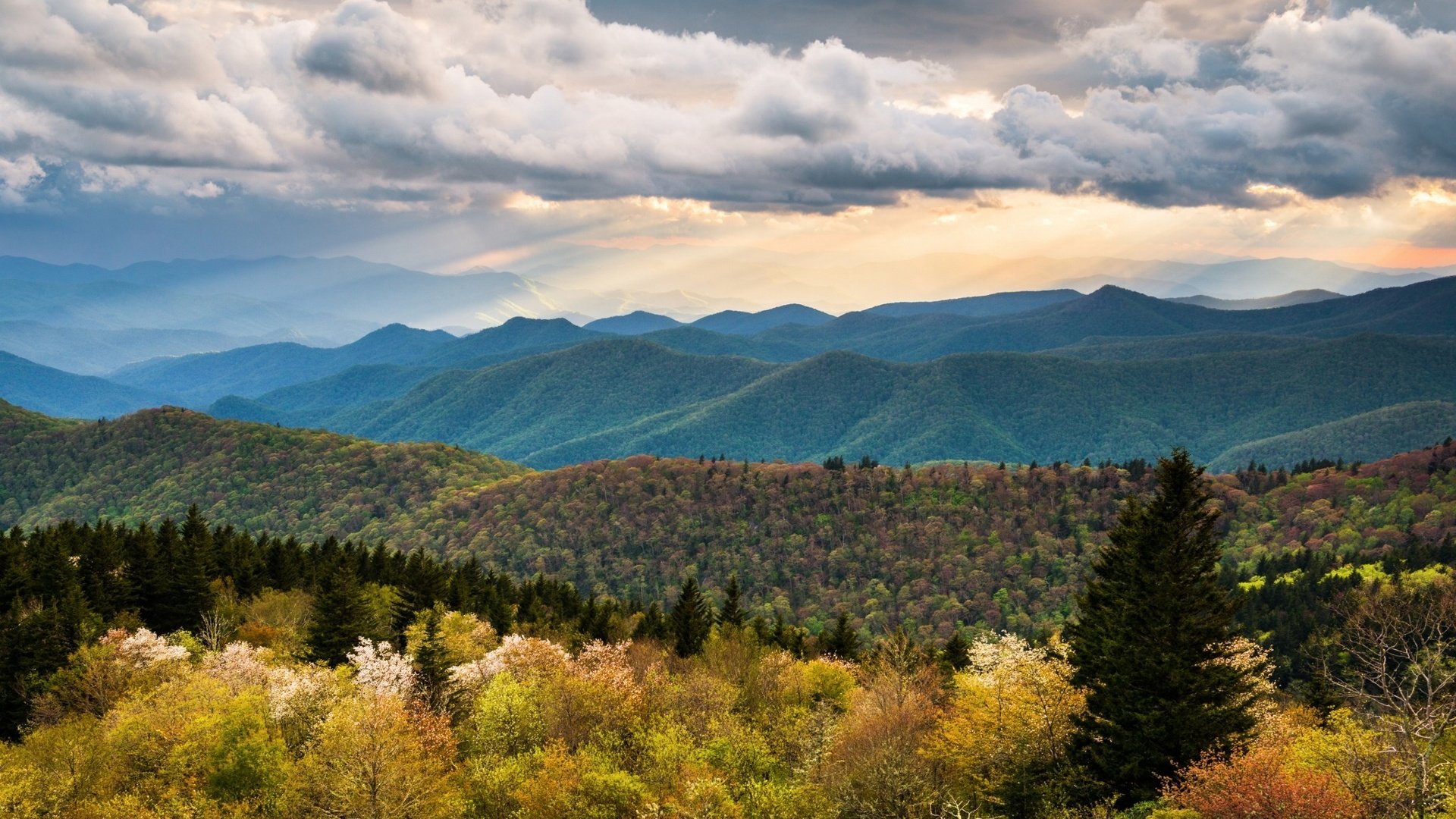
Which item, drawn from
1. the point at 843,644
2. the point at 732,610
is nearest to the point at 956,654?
the point at 843,644

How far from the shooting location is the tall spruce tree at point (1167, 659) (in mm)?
47969

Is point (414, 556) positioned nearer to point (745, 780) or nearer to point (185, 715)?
point (185, 715)

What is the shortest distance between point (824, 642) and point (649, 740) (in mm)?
66369

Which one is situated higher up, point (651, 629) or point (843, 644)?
point (651, 629)

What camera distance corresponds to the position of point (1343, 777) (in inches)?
1522

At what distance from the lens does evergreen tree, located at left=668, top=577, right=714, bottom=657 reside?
103 meters

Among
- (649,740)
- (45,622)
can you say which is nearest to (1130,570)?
(649,740)

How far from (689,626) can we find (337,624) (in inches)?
1404

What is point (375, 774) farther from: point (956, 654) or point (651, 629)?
point (956, 654)

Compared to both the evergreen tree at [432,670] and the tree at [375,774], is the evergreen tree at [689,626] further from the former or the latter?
the tree at [375,774]

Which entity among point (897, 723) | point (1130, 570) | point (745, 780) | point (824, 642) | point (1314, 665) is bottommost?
point (1314, 665)

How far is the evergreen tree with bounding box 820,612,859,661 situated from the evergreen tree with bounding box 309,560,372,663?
5426 cm

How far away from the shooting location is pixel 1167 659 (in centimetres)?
4775

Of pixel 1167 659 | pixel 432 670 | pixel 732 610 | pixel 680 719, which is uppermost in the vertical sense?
pixel 1167 659
